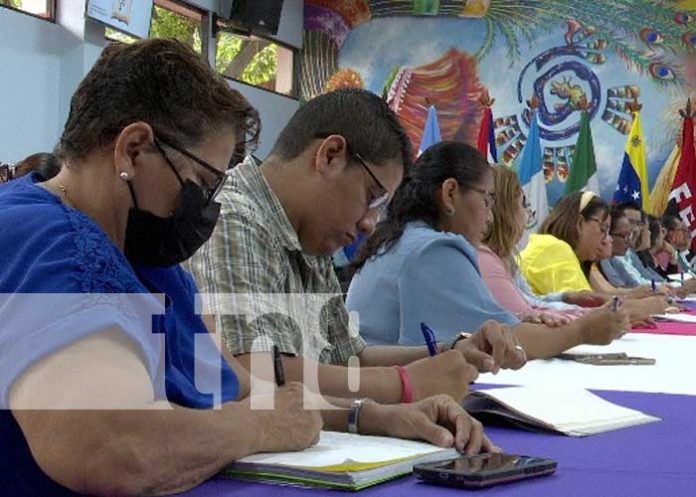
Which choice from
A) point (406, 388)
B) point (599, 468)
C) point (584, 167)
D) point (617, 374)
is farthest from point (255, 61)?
point (599, 468)

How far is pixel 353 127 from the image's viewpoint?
1.84 metres

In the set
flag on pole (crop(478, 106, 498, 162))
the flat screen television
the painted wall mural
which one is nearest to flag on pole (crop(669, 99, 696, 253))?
the painted wall mural

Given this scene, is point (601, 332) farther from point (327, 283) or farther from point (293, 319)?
point (293, 319)

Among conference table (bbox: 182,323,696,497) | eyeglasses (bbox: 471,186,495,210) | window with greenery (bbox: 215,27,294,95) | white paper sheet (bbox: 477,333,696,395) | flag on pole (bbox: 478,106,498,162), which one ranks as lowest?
white paper sheet (bbox: 477,333,696,395)

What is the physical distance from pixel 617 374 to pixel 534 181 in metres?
6.42

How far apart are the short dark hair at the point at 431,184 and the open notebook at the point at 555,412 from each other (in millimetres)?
952

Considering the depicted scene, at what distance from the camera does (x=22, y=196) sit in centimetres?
118

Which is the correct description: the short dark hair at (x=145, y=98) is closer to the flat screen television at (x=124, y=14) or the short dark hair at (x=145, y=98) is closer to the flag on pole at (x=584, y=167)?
the flat screen television at (x=124, y=14)

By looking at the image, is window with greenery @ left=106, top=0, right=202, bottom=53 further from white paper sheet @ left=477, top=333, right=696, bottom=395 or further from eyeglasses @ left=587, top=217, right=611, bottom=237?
white paper sheet @ left=477, top=333, right=696, bottom=395

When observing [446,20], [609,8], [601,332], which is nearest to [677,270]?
[609,8]

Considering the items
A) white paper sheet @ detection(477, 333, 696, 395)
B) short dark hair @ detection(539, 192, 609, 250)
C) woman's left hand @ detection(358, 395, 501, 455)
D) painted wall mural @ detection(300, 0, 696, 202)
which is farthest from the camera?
painted wall mural @ detection(300, 0, 696, 202)

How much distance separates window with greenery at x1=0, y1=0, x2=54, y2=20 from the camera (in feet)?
22.0

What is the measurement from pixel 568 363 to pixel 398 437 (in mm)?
1281

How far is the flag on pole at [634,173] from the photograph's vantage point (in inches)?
356
